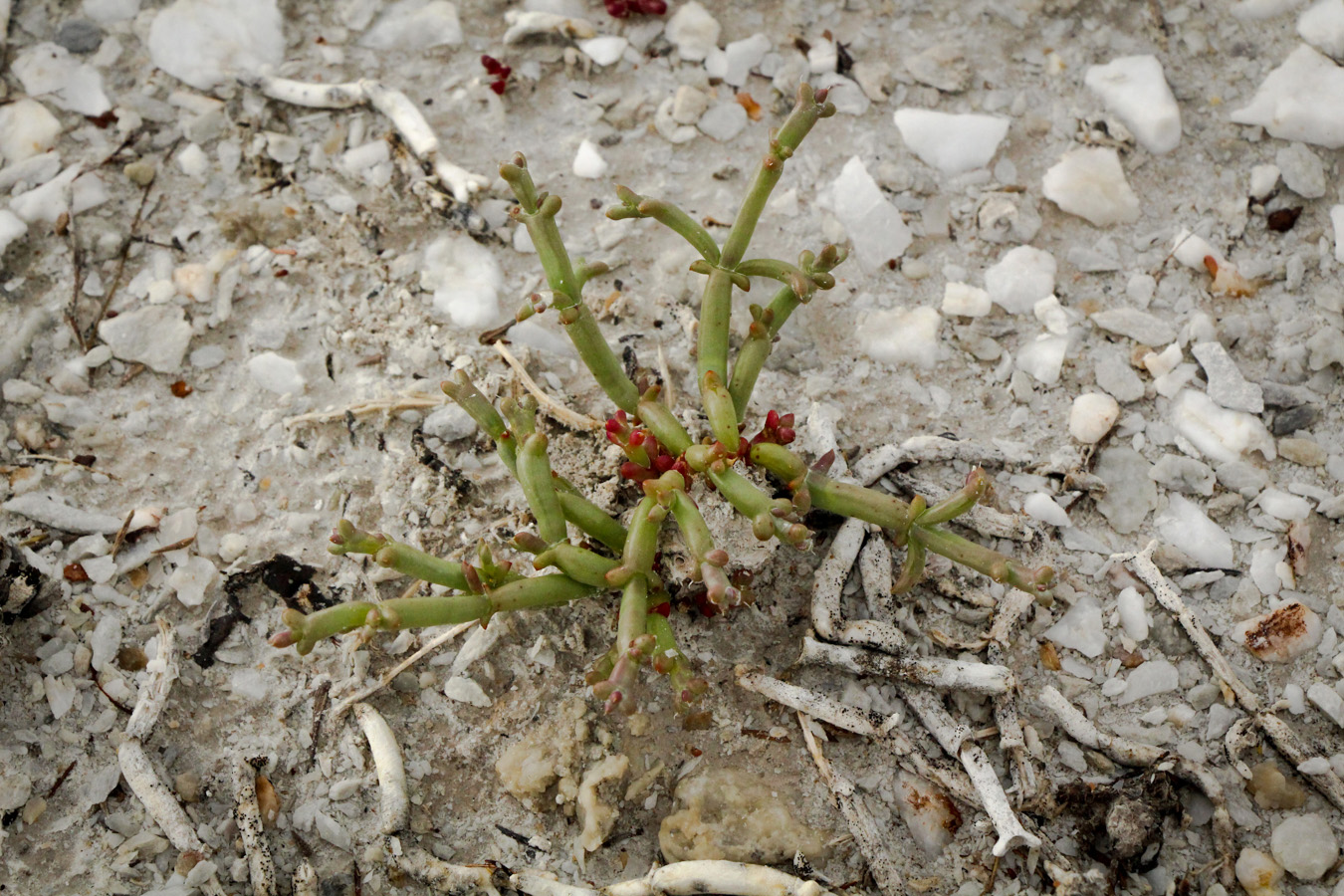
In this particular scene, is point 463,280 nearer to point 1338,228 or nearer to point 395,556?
point 395,556

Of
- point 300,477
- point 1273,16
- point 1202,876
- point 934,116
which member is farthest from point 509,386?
point 1273,16

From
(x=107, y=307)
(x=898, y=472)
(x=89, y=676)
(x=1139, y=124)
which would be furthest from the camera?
(x=1139, y=124)

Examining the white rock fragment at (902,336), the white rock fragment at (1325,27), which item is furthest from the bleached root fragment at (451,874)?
the white rock fragment at (1325,27)

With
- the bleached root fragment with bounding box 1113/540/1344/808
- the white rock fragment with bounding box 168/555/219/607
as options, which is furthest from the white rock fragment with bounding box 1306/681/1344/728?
A: the white rock fragment with bounding box 168/555/219/607

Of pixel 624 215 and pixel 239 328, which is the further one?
pixel 239 328

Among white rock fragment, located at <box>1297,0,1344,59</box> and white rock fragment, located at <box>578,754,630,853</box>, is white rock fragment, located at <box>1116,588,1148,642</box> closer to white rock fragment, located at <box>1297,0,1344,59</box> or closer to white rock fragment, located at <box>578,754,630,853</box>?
white rock fragment, located at <box>578,754,630,853</box>

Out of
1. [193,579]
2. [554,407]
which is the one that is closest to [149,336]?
[193,579]

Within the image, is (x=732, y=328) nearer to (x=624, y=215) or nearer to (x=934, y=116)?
(x=624, y=215)

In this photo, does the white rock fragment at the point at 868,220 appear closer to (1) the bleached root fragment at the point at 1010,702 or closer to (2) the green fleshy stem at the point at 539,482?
(1) the bleached root fragment at the point at 1010,702
